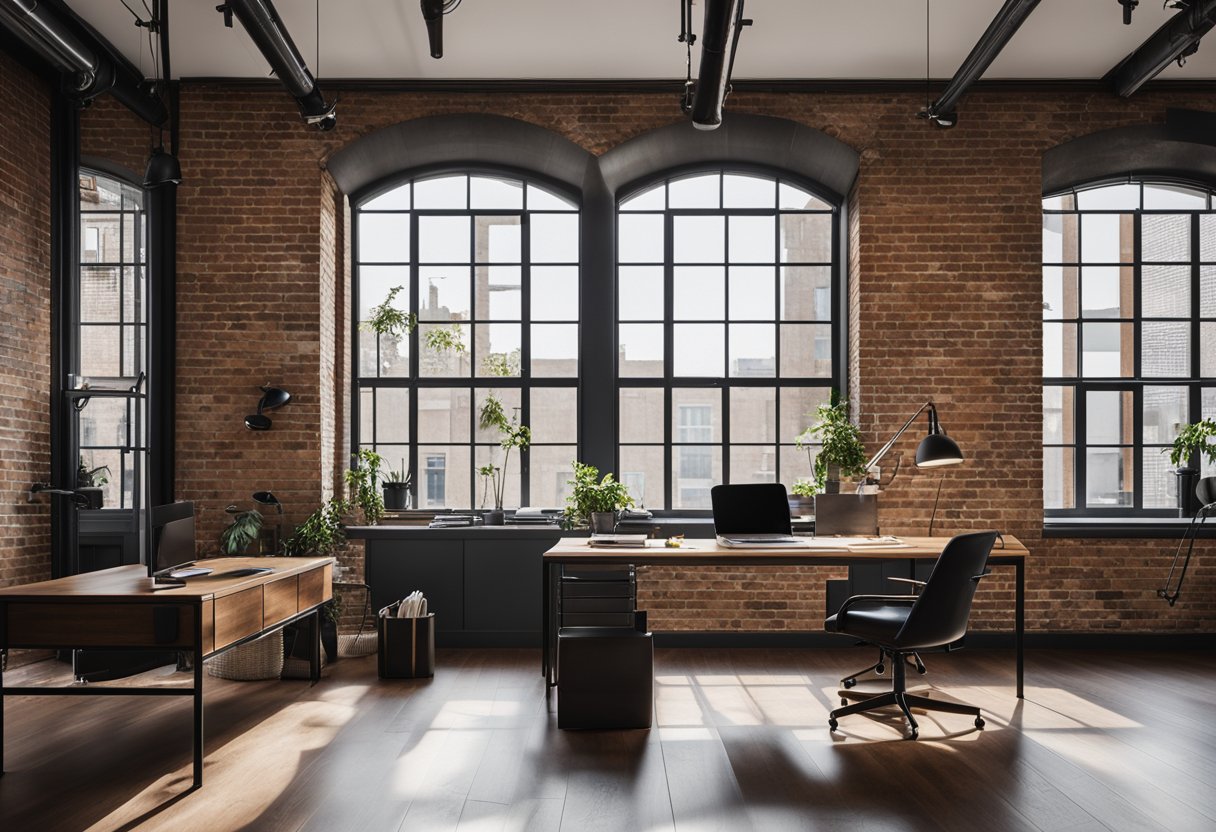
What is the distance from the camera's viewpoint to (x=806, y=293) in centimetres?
686

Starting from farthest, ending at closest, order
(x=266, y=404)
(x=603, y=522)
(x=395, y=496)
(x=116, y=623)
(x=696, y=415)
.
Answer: (x=696, y=415), (x=395, y=496), (x=266, y=404), (x=603, y=522), (x=116, y=623)

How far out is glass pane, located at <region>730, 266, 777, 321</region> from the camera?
22.5 ft

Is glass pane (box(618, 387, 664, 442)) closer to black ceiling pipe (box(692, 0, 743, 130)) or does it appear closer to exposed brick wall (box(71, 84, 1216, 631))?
exposed brick wall (box(71, 84, 1216, 631))

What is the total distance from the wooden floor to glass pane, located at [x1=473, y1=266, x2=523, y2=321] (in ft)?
9.41

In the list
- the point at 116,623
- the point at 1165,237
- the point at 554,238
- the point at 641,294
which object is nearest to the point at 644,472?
the point at 641,294

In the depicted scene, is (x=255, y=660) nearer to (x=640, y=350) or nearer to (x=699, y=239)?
(x=640, y=350)

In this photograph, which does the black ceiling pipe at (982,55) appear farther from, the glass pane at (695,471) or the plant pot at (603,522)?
the plant pot at (603,522)

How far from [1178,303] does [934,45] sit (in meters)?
2.95

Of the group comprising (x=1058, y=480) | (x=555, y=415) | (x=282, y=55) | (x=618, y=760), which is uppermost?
(x=282, y=55)

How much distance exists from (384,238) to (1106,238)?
18.9 feet

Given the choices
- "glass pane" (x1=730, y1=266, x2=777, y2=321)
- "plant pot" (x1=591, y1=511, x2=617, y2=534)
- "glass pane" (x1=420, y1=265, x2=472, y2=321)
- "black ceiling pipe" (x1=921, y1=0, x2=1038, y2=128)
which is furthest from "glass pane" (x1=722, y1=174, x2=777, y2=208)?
"plant pot" (x1=591, y1=511, x2=617, y2=534)

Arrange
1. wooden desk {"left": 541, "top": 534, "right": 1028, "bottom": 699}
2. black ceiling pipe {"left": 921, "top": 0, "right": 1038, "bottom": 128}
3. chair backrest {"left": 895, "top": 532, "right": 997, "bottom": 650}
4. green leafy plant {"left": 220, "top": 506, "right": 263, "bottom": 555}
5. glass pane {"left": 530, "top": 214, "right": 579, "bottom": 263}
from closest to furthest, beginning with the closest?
1. chair backrest {"left": 895, "top": 532, "right": 997, "bottom": 650}
2. wooden desk {"left": 541, "top": 534, "right": 1028, "bottom": 699}
3. black ceiling pipe {"left": 921, "top": 0, "right": 1038, "bottom": 128}
4. green leafy plant {"left": 220, "top": 506, "right": 263, "bottom": 555}
5. glass pane {"left": 530, "top": 214, "right": 579, "bottom": 263}

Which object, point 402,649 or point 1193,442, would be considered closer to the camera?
point 402,649

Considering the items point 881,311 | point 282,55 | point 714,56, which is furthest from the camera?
point 881,311
